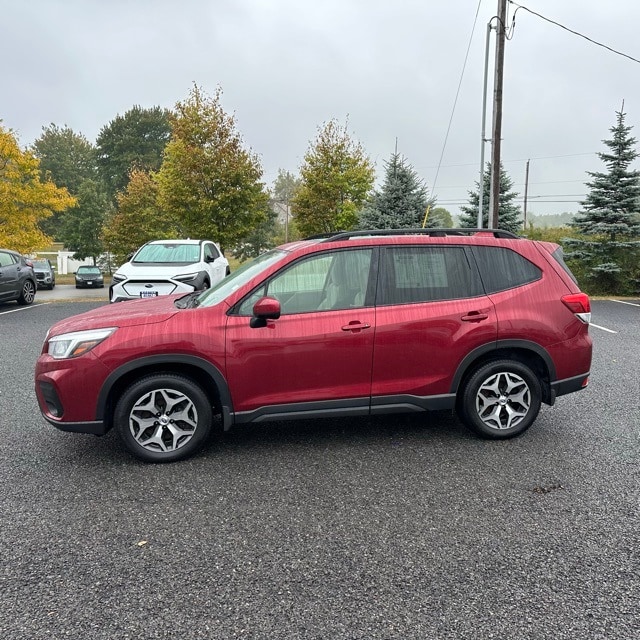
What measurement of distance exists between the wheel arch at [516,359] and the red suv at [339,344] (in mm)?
10

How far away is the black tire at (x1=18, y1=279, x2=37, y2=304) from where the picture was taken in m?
15.1

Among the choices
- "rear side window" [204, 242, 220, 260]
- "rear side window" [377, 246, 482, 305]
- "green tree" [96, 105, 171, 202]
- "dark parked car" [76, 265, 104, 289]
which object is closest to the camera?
"rear side window" [377, 246, 482, 305]

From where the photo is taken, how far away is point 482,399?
4387 mm

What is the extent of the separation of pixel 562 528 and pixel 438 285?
1.97 metres

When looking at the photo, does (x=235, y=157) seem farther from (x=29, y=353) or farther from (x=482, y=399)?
(x=482, y=399)

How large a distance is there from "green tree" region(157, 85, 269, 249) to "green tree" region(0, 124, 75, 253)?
4.87 meters

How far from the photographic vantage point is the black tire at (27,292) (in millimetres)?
15078

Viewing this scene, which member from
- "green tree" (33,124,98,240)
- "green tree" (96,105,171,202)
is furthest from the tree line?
"green tree" (33,124,98,240)

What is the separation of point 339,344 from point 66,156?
3445 inches

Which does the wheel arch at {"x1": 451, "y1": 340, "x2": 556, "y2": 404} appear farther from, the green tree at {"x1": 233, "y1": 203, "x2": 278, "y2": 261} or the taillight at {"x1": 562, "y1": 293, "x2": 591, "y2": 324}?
the green tree at {"x1": 233, "y1": 203, "x2": 278, "y2": 261}

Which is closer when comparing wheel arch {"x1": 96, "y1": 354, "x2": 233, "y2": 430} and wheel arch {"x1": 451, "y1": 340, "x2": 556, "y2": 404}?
wheel arch {"x1": 96, "y1": 354, "x2": 233, "y2": 430}

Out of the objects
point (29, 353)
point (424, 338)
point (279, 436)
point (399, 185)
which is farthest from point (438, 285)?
point (399, 185)

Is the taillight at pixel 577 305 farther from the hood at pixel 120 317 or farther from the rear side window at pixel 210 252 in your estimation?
the rear side window at pixel 210 252

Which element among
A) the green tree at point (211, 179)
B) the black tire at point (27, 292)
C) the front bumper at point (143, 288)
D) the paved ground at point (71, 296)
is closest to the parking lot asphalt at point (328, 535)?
the front bumper at point (143, 288)
